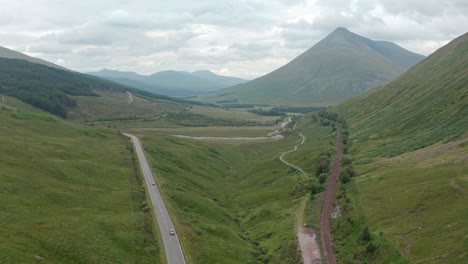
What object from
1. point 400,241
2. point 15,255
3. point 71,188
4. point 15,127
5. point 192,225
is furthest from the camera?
point 15,127

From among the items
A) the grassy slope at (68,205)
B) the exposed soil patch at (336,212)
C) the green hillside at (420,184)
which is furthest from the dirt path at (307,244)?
the grassy slope at (68,205)

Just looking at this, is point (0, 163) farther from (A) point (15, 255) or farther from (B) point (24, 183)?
(A) point (15, 255)

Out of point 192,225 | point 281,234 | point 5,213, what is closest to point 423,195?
point 281,234

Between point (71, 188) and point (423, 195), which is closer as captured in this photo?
point (423, 195)

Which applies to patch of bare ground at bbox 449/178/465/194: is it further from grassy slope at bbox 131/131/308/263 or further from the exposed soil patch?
grassy slope at bbox 131/131/308/263

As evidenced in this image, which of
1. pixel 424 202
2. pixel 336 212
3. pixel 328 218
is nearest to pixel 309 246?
pixel 328 218

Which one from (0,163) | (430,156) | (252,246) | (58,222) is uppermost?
(430,156)

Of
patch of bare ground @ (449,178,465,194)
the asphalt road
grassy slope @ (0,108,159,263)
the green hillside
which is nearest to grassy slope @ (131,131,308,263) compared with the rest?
the asphalt road
